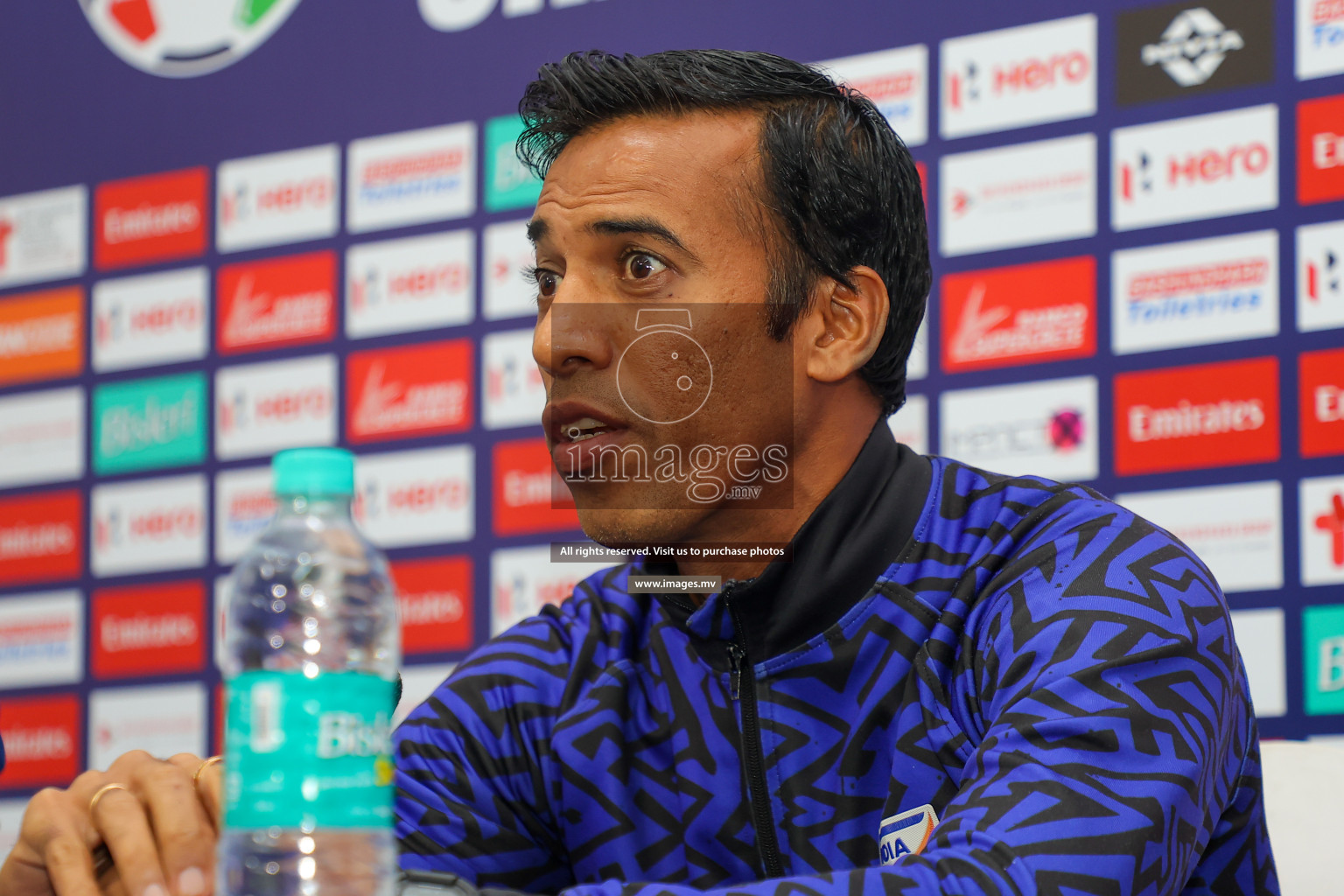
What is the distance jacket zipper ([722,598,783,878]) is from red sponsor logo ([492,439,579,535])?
160cm

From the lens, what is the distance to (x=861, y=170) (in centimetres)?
140

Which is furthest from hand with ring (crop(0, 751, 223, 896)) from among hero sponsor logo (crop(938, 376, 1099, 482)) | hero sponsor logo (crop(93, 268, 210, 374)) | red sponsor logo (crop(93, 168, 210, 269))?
red sponsor logo (crop(93, 168, 210, 269))

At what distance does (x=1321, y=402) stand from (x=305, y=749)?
2.01 meters

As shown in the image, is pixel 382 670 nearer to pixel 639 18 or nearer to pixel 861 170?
pixel 861 170

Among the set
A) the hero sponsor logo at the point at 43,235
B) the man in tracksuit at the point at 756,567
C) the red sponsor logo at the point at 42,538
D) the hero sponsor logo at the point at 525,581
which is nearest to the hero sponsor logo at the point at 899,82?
the hero sponsor logo at the point at 525,581

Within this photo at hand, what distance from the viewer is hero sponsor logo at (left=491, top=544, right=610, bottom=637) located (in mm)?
2816

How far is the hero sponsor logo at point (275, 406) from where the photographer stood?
309cm

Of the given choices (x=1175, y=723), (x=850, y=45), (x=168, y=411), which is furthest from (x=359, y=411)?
(x=1175, y=723)

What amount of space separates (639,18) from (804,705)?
2.00 meters

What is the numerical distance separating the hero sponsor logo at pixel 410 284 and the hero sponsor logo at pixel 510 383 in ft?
0.39

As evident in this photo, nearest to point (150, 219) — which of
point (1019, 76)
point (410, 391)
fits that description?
point (410, 391)

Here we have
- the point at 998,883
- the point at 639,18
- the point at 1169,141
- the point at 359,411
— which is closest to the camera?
the point at 998,883

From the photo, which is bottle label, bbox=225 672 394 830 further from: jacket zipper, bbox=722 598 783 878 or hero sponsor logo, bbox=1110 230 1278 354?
hero sponsor logo, bbox=1110 230 1278 354

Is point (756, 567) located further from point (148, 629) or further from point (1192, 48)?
point (148, 629)
